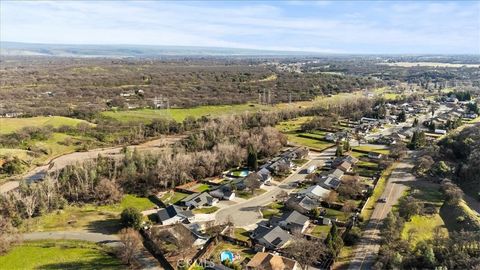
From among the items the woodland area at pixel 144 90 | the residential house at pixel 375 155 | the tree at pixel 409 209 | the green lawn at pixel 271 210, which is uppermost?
the woodland area at pixel 144 90

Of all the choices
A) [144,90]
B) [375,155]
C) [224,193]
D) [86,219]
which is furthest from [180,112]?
[86,219]

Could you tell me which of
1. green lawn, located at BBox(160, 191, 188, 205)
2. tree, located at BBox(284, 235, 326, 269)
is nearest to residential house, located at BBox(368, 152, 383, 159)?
green lawn, located at BBox(160, 191, 188, 205)

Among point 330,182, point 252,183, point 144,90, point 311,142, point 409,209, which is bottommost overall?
point 311,142

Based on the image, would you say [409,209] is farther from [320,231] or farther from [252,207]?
[252,207]

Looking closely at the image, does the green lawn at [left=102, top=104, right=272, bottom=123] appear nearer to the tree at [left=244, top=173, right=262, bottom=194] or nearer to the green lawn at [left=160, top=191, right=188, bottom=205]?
the green lawn at [left=160, top=191, right=188, bottom=205]

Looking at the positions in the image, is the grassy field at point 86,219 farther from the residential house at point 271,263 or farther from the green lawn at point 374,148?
the green lawn at point 374,148

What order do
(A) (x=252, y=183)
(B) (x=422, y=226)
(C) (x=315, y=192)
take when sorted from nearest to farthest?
(B) (x=422, y=226)
(C) (x=315, y=192)
(A) (x=252, y=183)

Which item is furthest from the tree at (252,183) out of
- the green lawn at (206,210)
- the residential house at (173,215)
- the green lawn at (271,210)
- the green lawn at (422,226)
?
the green lawn at (422,226)
